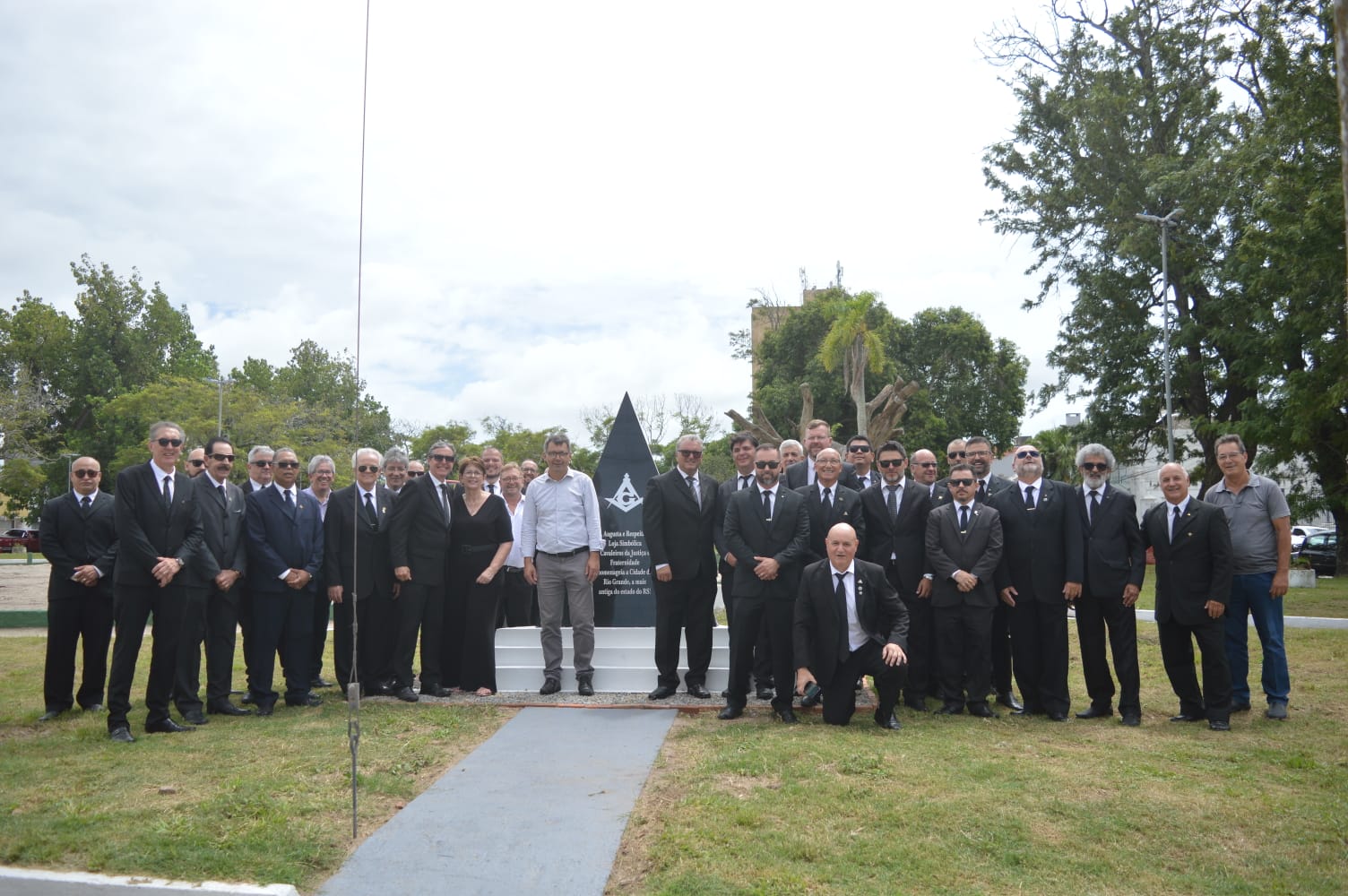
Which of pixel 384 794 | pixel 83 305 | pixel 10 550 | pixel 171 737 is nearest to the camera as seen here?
pixel 384 794

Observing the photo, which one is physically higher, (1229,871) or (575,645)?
(575,645)

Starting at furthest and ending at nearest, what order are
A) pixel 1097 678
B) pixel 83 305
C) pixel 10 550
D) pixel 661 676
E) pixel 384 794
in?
1. pixel 83 305
2. pixel 10 550
3. pixel 661 676
4. pixel 1097 678
5. pixel 384 794

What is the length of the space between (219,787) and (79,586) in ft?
10.7

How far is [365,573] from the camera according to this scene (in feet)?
27.7

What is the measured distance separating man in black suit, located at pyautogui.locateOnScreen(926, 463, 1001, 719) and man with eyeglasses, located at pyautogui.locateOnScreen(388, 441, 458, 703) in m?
4.02

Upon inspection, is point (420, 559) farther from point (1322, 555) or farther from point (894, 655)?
point (1322, 555)

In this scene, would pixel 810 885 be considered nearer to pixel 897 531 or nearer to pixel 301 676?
pixel 897 531

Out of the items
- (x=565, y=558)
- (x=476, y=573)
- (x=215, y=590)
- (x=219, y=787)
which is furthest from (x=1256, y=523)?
(x=215, y=590)

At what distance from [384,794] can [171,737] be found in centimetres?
232

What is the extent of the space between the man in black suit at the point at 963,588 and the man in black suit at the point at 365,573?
14.7 feet

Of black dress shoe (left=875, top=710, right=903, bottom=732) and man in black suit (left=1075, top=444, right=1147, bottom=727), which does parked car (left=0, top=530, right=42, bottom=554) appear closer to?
black dress shoe (left=875, top=710, right=903, bottom=732)

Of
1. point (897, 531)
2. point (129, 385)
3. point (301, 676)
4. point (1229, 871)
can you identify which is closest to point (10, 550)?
point (129, 385)

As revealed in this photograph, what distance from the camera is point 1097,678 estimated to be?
25.5 ft

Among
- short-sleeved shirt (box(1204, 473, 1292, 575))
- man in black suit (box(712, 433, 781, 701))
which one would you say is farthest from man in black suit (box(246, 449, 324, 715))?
short-sleeved shirt (box(1204, 473, 1292, 575))
